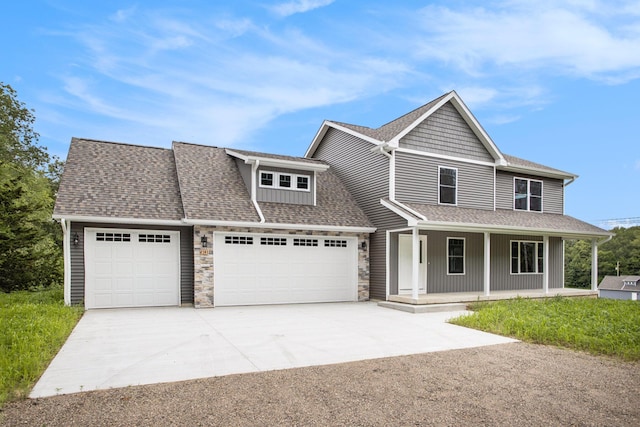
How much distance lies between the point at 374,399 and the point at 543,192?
15.4 meters

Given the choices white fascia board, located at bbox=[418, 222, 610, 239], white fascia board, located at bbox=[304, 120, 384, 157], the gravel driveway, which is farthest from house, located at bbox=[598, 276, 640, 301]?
the gravel driveway

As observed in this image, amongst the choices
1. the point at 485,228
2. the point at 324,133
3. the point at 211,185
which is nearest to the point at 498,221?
the point at 485,228

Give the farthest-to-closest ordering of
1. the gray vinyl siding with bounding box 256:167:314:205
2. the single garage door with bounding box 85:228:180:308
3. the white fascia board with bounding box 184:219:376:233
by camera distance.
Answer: the gray vinyl siding with bounding box 256:167:314:205, the white fascia board with bounding box 184:219:376:233, the single garage door with bounding box 85:228:180:308

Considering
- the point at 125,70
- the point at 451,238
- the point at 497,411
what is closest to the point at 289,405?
the point at 497,411

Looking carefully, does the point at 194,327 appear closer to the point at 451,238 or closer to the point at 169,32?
the point at 451,238

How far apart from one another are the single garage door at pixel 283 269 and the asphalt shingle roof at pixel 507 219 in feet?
9.42

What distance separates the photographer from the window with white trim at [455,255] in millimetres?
14477

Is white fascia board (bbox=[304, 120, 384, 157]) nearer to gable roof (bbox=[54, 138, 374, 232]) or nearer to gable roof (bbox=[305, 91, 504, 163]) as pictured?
gable roof (bbox=[305, 91, 504, 163])

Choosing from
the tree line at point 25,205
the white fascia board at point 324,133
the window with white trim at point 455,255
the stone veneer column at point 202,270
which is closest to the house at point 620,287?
the window with white trim at point 455,255

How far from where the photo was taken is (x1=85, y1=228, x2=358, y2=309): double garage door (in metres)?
11.4

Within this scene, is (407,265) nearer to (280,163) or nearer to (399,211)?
(399,211)

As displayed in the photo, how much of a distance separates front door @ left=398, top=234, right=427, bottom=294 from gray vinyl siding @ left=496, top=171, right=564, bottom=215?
4.10 meters

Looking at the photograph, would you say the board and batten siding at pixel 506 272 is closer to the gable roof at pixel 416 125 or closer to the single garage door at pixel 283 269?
the gable roof at pixel 416 125

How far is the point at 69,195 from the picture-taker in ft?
37.5
